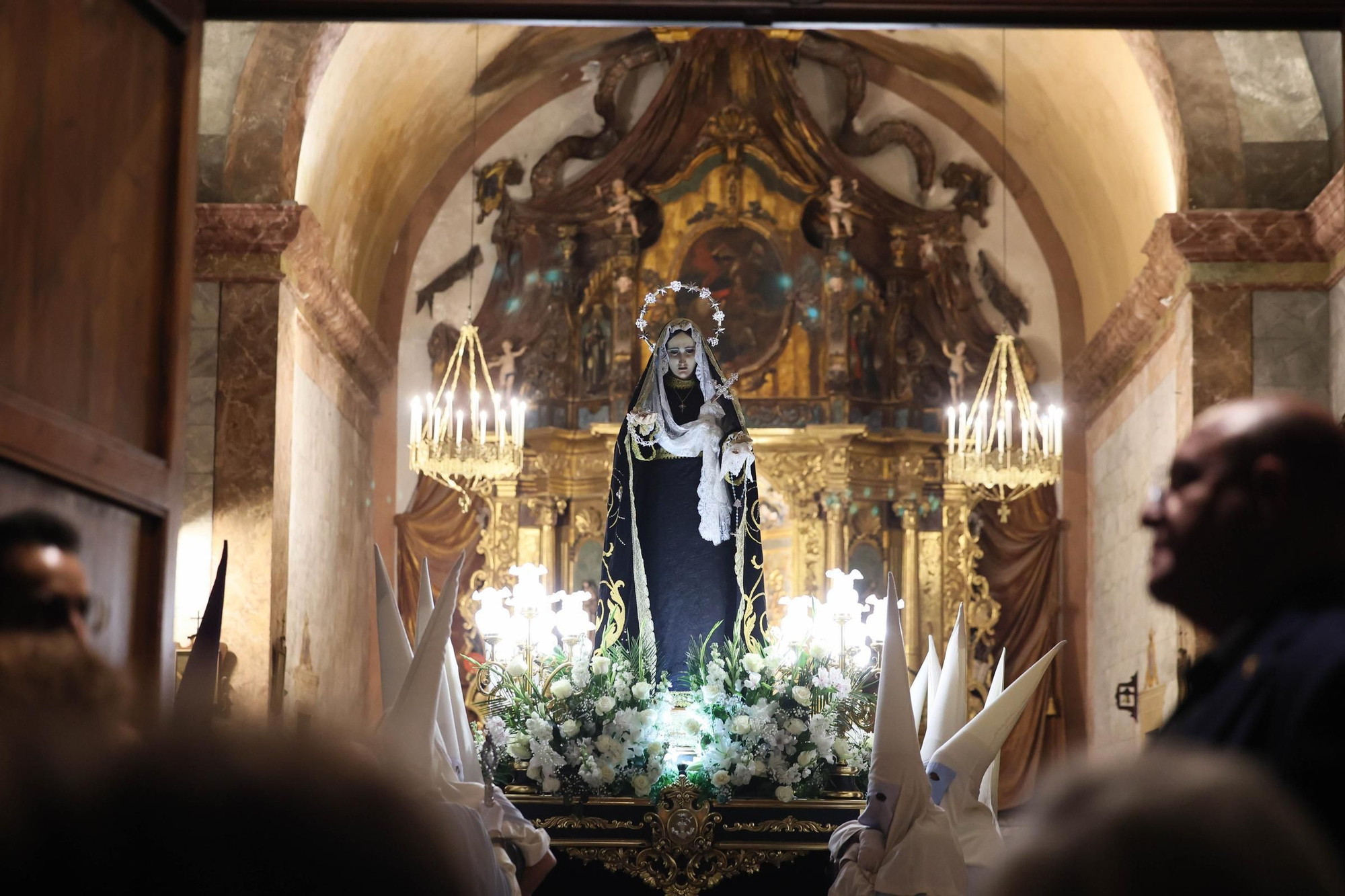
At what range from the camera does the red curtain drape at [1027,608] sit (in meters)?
14.5

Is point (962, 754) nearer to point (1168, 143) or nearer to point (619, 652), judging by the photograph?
point (619, 652)

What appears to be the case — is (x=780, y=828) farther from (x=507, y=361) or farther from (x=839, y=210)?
(x=839, y=210)

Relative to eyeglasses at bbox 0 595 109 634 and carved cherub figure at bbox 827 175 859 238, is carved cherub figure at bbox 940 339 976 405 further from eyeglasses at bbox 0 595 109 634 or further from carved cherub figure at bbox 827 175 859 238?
eyeglasses at bbox 0 595 109 634

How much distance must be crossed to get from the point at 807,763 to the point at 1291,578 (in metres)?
5.81

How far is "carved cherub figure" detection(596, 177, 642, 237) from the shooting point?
1484 centimetres

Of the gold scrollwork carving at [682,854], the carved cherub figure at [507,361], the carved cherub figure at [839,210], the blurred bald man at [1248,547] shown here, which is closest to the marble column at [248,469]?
the gold scrollwork carving at [682,854]

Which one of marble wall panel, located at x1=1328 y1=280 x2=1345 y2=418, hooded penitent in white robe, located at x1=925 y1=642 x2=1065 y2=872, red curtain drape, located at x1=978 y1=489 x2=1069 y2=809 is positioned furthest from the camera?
red curtain drape, located at x1=978 y1=489 x2=1069 y2=809

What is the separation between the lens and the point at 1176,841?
3.17 ft

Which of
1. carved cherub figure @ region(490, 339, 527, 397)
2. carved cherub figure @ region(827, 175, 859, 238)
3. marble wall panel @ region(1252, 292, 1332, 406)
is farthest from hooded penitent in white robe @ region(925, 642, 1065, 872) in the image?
carved cherub figure @ region(490, 339, 527, 397)

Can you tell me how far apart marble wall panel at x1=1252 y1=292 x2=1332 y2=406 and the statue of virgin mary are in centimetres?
371

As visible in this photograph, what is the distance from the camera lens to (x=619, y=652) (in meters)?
8.48

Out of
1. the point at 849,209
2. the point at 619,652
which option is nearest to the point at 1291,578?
the point at 619,652

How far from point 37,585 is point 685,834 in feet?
17.8

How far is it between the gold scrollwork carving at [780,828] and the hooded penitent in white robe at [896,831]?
4.71 feet
